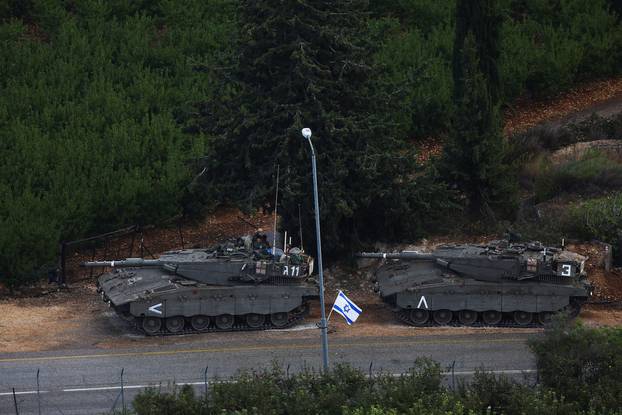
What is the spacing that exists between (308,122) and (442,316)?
8.15 meters

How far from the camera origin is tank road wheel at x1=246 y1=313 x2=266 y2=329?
35406mm

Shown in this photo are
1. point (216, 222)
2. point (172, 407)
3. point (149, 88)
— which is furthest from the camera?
point (149, 88)

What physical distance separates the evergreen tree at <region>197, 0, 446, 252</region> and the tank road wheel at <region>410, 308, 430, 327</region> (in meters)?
4.61

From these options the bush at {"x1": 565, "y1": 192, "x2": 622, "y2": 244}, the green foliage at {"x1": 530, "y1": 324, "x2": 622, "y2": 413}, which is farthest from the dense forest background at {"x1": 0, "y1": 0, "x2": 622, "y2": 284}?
the green foliage at {"x1": 530, "y1": 324, "x2": 622, "y2": 413}

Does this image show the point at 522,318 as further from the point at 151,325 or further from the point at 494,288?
the point at 151,325

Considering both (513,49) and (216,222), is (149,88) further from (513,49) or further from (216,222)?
(513,49)

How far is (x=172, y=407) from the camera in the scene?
24422mm

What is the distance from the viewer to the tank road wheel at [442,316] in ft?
117

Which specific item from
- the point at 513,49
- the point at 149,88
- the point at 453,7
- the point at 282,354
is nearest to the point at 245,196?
the point at 282,354

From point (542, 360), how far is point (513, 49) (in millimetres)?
30515

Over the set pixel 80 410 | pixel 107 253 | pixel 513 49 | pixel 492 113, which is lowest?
pixel 80 410

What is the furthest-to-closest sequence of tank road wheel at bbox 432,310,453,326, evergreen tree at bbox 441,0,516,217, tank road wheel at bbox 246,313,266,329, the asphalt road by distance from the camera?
evergreen tree at bbox 441,0,516,217, tank road wheel at bbox 432,310,453,326, tank road wheel at bbox 246,313,266,329, the asphalt road

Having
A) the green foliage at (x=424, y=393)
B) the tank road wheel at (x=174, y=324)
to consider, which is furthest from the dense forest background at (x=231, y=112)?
the green foliage at (x=424, y=393)

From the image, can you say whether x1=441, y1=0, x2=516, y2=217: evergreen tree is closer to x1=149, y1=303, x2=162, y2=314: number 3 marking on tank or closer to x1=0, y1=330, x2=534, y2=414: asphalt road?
x1=0, y1=330, x2=534, y2=414: asphalt road
